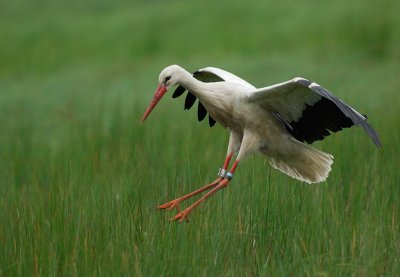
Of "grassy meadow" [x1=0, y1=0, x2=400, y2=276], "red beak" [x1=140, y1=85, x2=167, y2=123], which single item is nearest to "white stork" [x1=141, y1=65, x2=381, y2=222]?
"red beak" [x1=140, y1=85, x2=167, y2=123]

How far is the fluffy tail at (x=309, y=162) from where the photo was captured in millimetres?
5398

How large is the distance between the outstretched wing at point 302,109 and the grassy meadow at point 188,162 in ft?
1.10

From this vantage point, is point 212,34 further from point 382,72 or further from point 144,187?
point 144,187

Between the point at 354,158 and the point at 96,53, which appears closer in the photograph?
the point at 354,158

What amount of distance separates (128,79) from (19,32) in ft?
14.0

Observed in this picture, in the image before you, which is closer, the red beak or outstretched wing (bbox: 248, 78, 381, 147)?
outstretched wing (bbox: 248, 78, 381, 147)

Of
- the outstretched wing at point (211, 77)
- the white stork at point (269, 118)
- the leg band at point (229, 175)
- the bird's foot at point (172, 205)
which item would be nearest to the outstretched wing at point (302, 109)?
the white stork at point (269, 118)

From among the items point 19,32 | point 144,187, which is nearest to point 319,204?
point 144,187

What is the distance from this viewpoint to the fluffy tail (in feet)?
17.7

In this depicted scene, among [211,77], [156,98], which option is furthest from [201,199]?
[211,77]

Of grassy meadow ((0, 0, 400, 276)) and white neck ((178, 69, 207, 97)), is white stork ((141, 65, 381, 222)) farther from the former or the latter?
grassy meadow ((0, 0, 400, 276))

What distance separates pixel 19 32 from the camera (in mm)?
15609

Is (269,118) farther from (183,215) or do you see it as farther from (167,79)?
(183,215)

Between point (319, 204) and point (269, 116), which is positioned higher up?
point (269, 116)
